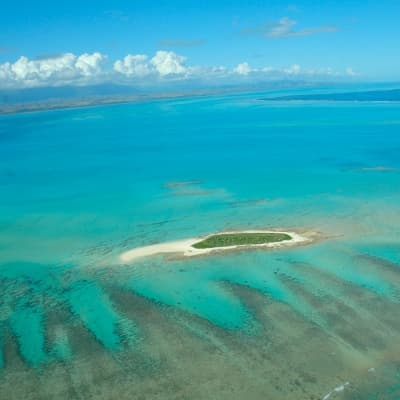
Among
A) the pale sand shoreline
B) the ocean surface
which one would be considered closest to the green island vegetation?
the pale sand shoreline

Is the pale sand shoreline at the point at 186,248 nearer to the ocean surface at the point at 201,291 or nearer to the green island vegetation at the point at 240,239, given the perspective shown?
the green island vegetation at the point at 240,239

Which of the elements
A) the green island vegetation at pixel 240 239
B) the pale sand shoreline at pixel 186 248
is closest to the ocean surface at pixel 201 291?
the pale sand shoreline at pixel 186 248

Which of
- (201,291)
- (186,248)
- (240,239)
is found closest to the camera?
(201,291)

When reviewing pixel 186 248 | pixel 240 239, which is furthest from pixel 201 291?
pixel 240 239

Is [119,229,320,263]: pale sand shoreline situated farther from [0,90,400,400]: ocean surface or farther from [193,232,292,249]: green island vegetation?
[0,90,400,400]: ocean surface

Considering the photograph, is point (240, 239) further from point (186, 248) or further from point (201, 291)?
point (201, 291)

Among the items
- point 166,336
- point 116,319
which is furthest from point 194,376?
point 116,319
